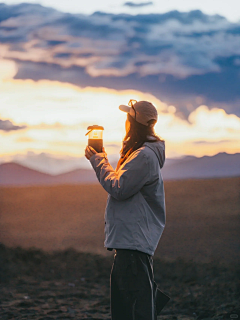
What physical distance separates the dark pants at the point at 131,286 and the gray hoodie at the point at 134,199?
0.10 meters

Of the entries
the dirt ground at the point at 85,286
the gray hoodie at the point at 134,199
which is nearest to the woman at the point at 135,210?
the gray hoodie at the point at 134,199

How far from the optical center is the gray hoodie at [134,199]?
8.38 ft

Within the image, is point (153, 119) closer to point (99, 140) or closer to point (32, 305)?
point (99, 140)

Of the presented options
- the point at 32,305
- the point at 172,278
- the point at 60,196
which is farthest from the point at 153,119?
the point at 60,196

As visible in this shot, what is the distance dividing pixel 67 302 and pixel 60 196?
1330 cm

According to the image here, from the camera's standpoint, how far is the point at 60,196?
60.5 feet

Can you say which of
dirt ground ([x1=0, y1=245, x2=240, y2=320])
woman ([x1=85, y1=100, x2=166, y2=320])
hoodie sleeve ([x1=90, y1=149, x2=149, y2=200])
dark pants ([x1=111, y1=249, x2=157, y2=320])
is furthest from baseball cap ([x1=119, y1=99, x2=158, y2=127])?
dirt ground ([x1=0, y1=245, x2=240, y2=320])

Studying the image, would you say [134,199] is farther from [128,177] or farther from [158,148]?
[158,148]

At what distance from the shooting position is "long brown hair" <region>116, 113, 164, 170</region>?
2736mm

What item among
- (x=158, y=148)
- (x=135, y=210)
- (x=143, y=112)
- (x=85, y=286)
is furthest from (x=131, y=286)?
(x=85, y=286)

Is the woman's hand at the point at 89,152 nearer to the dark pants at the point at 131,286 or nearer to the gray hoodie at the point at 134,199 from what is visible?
the gray hoodie at the point at 134,199

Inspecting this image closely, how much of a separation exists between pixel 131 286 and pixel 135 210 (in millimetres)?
553

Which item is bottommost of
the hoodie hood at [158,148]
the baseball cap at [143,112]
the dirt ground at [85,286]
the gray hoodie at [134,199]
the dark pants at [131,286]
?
the dirt ground at [85,286]

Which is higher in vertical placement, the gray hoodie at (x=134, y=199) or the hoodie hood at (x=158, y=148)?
the hoodie hood at (x=158, y=148)
